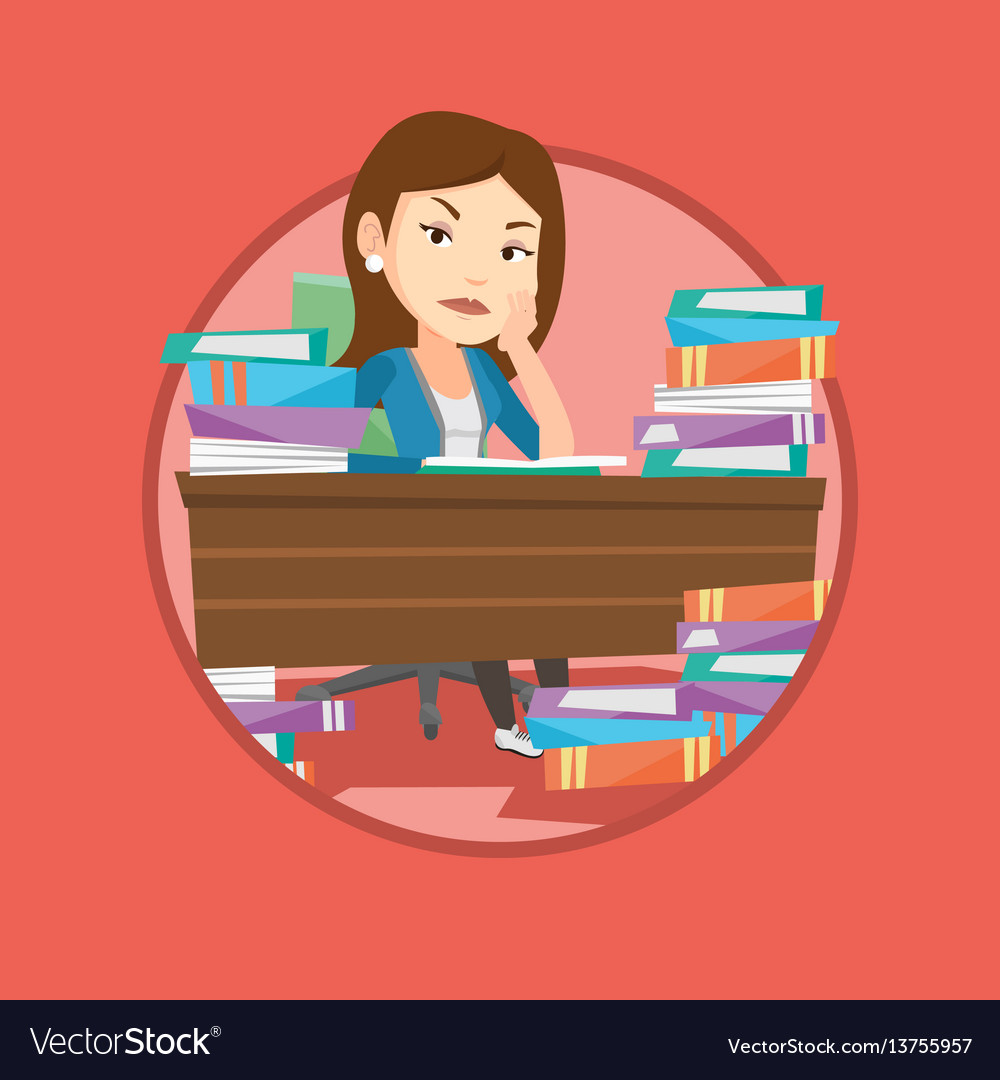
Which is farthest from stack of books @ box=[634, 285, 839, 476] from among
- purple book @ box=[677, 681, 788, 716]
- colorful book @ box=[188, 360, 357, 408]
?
colorful book @ box=[188, 360, 357, 408]

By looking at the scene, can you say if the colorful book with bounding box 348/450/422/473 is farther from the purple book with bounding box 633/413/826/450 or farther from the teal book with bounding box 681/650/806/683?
the teal book with bounding box 681/650/806/683

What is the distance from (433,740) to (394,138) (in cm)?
137

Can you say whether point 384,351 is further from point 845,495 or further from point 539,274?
point 845,495

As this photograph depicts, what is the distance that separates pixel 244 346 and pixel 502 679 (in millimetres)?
930

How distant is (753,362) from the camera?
2.65 m

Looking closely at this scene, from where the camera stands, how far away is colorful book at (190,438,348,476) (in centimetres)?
252

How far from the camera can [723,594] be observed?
264 cm

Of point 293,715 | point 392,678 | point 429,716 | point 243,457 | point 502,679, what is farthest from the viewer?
point 392,678

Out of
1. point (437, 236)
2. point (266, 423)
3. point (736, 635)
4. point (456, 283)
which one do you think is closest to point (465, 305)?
point (456, 283)

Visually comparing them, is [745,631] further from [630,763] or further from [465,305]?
[465,305]

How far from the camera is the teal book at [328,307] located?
8.75ft

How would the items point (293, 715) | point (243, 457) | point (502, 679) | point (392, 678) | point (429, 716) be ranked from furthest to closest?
point (392, 678) < point (429, 716) < point (502, 679) < point (293, 715) < point (243, 457)

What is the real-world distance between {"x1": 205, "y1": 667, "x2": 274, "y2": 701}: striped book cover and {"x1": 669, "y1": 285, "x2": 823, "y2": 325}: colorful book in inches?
47.1
